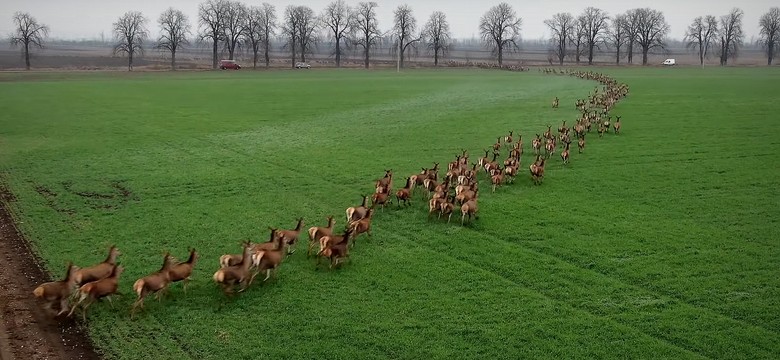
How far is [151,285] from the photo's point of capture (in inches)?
416

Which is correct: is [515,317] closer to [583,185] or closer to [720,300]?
[720,300]

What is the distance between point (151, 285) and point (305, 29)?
10281 centimetres

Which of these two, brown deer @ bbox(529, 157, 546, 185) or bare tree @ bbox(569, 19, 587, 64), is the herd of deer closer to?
brown deer @ bbox(529, 157, 546, 185)

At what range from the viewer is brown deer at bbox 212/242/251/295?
11.0 metres

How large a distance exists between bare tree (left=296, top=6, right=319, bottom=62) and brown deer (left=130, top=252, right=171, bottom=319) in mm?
99229

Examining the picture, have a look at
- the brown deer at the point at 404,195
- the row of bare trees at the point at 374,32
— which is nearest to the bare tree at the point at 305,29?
the row of bare trees at the point at 374,32

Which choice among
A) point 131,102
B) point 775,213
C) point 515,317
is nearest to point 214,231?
point 515,317

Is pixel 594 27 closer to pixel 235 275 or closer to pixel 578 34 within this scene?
pixel 578 34

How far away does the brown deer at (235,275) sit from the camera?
431 inches

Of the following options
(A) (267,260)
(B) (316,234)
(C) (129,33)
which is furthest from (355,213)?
(C) (129,33)

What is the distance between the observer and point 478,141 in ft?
89.6

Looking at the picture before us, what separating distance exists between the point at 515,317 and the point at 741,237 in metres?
7.25

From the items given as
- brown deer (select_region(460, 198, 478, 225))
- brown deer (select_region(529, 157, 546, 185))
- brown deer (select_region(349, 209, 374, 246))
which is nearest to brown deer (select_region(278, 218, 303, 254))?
brown deer (select_region(349, 209, 374, 246))

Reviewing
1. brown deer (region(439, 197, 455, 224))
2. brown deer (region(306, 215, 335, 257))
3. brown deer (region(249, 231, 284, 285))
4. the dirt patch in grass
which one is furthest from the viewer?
brown deer (region(439, 197, 455, 224))
